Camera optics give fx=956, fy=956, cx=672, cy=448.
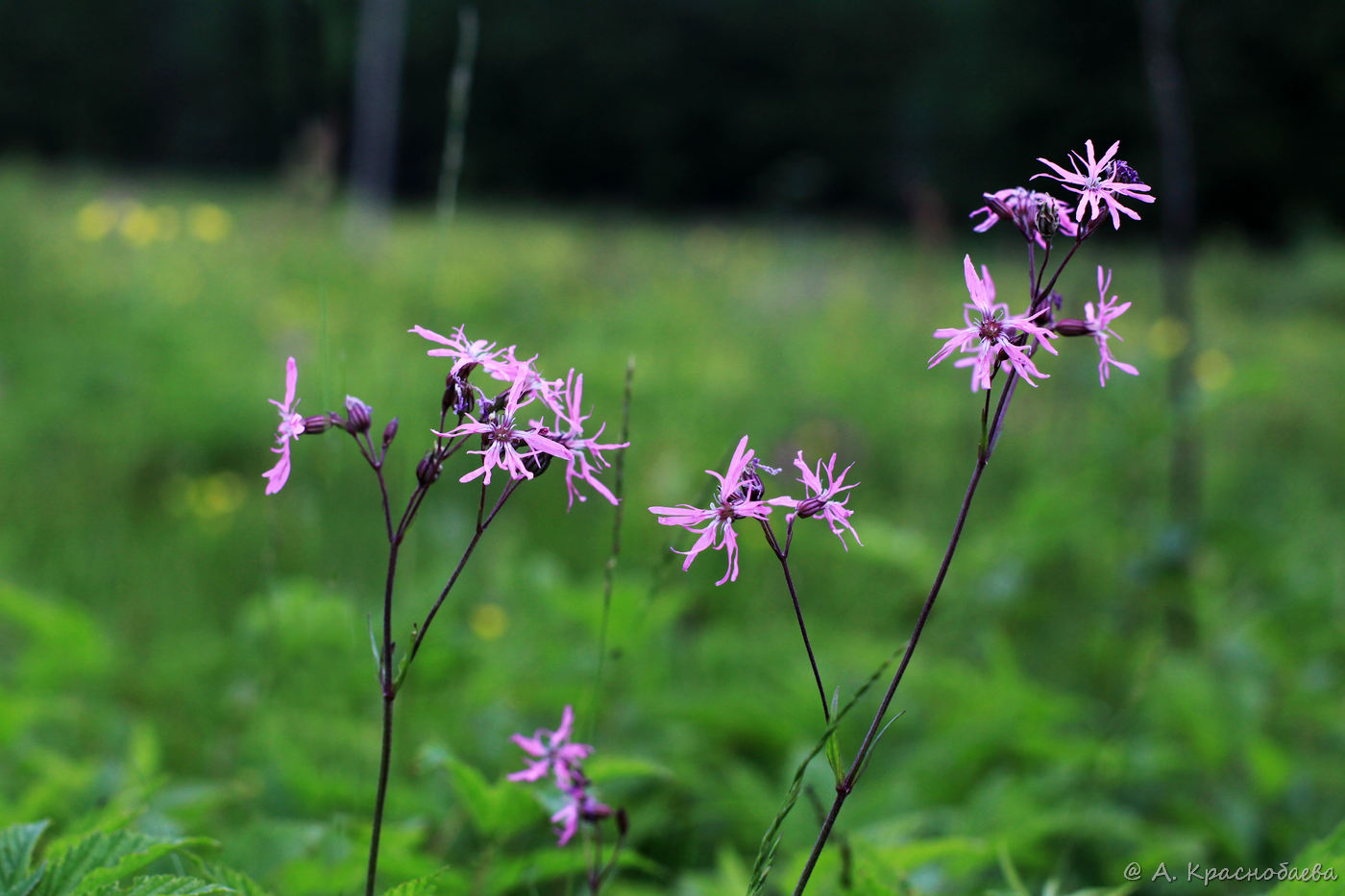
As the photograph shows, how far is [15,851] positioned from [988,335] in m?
0.83

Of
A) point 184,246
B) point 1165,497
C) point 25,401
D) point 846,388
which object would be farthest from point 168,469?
point 184,246

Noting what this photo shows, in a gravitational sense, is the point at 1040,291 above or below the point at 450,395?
above

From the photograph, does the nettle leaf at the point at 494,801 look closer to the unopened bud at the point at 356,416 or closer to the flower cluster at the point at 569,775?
the flower cluster at the point at 569,775

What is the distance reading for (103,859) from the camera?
2.47ft

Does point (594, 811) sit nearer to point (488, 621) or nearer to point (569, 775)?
point (569, 775)

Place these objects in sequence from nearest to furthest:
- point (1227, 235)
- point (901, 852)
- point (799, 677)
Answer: point (901, 852)
point (799, 677)
point (1227, 235)

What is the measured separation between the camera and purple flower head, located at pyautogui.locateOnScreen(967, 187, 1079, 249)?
2.15ft

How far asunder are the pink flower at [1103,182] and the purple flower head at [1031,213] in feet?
0.04

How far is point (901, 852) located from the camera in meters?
1.03

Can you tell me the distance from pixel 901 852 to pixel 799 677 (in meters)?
0.73

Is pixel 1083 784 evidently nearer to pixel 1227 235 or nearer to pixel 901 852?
pixel 901 852

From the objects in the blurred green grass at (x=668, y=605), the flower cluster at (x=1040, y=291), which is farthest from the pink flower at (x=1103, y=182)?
the blurred green grass at (x=668, y=605)

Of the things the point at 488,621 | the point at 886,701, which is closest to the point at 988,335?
the point at 886,701

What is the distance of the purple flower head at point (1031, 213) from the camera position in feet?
2.15
